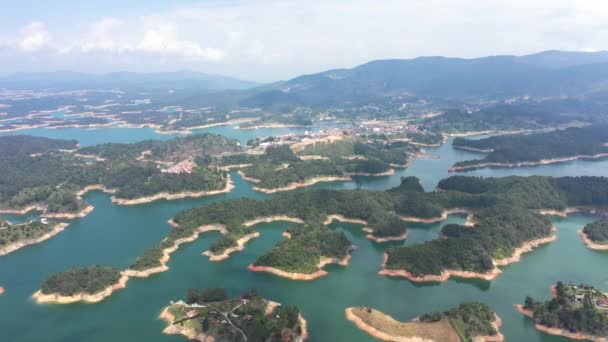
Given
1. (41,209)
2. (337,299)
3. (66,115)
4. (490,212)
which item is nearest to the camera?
(337,299)

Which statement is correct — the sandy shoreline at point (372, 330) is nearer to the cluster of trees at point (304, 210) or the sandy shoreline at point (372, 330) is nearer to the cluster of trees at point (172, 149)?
the cluster of trees at point (304, 210)

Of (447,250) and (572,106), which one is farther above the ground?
(572,106)

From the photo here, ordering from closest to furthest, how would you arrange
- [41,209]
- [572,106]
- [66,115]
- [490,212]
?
[490,212] → [41,209] → [572,106] → [66,115]

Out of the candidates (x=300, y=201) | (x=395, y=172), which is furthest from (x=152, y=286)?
(x=395, y=172)

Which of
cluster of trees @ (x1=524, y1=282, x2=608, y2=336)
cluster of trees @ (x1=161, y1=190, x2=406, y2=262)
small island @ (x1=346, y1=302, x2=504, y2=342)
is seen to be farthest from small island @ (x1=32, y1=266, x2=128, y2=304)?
cluster of trees @ (x1=524, y1=282, x2=608, y2=336)

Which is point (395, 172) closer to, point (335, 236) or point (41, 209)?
point (335, 236)

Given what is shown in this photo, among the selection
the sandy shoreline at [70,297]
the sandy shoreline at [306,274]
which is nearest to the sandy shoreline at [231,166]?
the sandy shoreline at [306,274]

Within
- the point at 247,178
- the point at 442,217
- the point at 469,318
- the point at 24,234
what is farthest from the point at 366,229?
the point at 24,234
